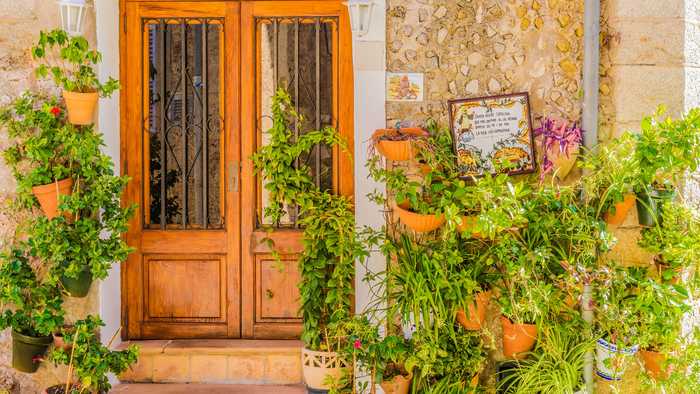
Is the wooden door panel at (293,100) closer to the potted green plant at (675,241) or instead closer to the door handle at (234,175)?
the door handle at (234,175)

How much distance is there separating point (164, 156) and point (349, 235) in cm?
150

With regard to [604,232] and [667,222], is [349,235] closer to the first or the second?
[604,232]

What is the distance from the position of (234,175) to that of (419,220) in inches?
59.2

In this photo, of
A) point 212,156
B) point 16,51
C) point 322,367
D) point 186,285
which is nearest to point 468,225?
point 322,367


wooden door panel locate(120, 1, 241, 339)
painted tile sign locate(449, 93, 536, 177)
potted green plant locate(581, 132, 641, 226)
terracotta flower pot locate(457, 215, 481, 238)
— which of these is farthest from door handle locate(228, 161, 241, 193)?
potted green plant locate(581, 132, 641, 226)

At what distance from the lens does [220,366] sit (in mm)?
4664

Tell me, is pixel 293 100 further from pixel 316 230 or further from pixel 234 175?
pixel 316 230

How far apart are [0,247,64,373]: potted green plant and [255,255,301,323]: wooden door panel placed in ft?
4.35

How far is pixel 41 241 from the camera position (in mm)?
4129

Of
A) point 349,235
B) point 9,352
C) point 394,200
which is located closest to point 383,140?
point 394,200

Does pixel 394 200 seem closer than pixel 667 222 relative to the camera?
No

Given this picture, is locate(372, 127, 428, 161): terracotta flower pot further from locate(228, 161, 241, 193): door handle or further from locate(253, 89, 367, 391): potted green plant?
locate(228, 161, 241, 193): door handle

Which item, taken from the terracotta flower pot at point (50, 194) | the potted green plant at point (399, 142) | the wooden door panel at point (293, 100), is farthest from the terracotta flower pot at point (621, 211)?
the terracotta flower pot at point (50, 194)

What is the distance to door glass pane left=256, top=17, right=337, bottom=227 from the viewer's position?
4.76 m
